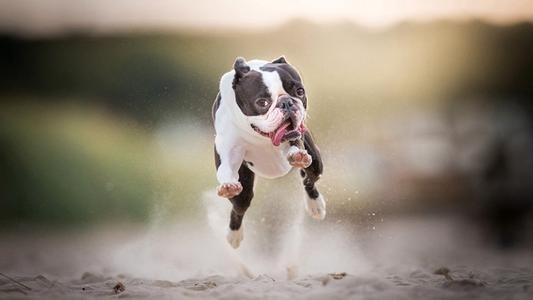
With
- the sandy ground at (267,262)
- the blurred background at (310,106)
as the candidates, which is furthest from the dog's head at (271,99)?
the blurred background at (310,106)

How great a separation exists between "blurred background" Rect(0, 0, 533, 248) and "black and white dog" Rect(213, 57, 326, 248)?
1263mm

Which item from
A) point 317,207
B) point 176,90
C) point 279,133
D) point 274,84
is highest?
point 176,90

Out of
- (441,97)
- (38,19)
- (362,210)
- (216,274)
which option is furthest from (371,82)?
(38,19)

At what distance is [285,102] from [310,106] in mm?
1755

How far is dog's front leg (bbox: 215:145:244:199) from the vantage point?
10.9 ft

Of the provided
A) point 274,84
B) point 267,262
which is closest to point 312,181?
point 274,84

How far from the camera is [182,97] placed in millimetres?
5184

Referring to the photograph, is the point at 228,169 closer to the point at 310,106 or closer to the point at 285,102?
the point at 285,102

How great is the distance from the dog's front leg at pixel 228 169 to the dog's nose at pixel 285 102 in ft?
1.20

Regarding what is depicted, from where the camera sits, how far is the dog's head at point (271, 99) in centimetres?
333

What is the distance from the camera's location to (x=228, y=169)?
3457 mm

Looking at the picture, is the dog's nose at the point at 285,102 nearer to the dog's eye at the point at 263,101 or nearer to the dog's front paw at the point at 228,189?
the dog's eye at the point at 263,101

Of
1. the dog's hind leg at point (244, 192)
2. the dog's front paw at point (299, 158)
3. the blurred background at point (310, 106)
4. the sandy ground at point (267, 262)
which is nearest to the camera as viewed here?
the dog's front paw at point (299, 158)

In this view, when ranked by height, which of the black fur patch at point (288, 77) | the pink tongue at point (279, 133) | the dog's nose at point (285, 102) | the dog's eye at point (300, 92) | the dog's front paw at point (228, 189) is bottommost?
the dog's front paw at point (228, 189)
